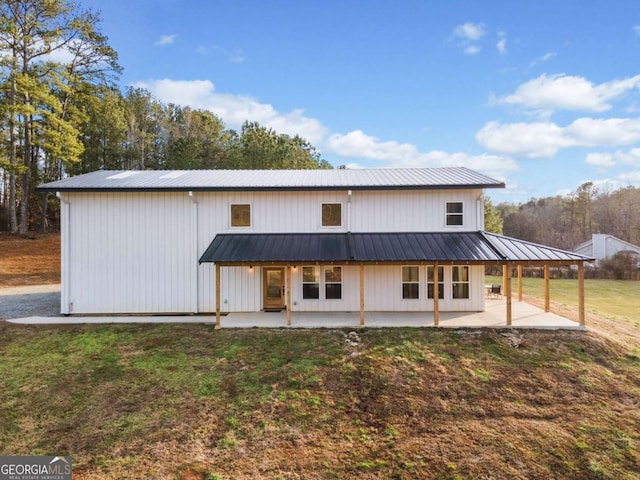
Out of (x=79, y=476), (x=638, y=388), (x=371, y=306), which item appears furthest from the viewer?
(x=371, y=306)

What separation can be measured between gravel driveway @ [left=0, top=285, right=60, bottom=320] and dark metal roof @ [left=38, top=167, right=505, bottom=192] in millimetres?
4880

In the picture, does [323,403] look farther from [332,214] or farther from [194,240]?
[194,240]

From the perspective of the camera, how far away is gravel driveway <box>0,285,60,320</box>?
1131 cm

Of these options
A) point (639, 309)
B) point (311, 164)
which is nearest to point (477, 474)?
point (639, 309)

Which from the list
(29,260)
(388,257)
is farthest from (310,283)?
(29,260)

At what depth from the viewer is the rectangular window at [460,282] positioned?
1140cm

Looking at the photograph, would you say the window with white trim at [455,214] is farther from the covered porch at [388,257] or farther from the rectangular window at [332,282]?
the rectangular window at [332,282]

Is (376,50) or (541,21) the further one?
(376,50)

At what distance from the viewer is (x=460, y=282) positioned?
11.4 m

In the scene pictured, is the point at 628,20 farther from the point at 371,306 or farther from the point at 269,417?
the point at 269,417

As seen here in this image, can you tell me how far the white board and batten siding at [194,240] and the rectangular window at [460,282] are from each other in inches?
12.4

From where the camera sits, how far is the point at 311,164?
2711cm

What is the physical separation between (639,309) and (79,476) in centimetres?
2225

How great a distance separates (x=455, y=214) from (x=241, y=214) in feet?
27.7
